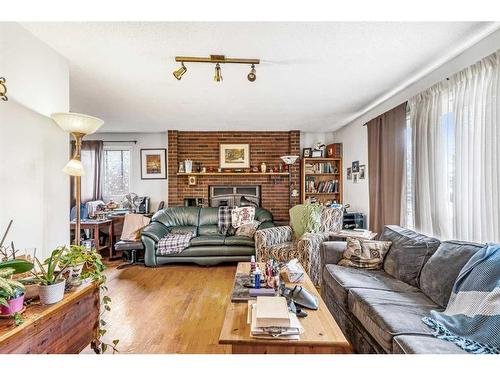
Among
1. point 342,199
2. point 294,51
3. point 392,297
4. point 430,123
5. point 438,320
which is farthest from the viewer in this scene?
point 342,199

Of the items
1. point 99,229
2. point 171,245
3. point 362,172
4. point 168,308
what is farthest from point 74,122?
point 362,172

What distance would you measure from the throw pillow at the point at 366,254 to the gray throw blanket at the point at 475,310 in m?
0.82

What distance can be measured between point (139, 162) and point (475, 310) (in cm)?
559

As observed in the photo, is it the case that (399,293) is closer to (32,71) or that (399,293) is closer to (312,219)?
(312,219)

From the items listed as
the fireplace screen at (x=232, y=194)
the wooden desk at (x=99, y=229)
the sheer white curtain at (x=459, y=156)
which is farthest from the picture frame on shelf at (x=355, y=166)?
the wooden desk at (x=99, y=229)

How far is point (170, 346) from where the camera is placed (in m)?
1.89

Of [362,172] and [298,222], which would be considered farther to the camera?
[362,172]

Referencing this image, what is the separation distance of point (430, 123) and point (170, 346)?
3.08 m

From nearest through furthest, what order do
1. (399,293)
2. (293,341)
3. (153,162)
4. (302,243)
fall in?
(293,341) → (399,293) → (302,243) → (153,162)

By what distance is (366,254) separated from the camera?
7.97 feet

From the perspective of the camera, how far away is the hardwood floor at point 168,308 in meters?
1.93
